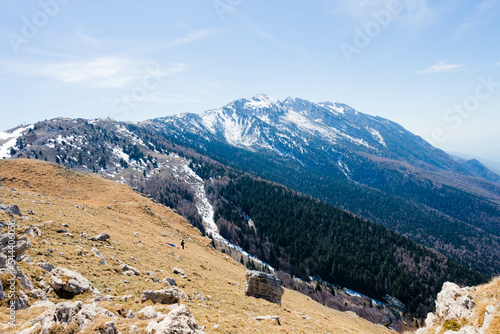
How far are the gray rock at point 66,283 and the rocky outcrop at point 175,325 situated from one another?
26.0 ft

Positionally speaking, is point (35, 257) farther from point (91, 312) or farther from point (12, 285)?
point (91, 312)

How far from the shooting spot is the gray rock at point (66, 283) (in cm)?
1561

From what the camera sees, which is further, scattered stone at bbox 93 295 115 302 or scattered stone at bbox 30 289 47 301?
scattered stone at bbox 93 295 115 302

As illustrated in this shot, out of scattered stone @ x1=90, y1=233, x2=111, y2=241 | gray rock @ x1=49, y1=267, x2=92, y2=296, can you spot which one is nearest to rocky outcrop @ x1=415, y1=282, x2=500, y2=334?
gray rock @ x1=49, y1=267, x2=92, y2=296

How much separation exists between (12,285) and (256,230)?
143 m

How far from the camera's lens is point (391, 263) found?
14125 centimetres

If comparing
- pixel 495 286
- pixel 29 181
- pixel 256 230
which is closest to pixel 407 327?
pixel 256 230

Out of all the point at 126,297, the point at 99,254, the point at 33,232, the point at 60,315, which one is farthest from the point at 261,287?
the point at 33,232

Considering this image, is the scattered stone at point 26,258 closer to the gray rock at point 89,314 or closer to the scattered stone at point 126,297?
the scattered stone at point 126,297

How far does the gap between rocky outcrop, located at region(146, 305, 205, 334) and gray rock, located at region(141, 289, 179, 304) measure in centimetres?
565

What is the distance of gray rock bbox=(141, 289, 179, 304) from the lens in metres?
17.1

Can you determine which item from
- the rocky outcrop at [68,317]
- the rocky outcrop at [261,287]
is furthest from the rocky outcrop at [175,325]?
the rocky outcrop at [261,287]

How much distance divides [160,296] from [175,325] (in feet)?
21.9

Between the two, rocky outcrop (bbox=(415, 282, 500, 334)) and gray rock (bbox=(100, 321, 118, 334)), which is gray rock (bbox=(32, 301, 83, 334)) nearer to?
gray rock (bbox=(100, 321, 118, 334))
